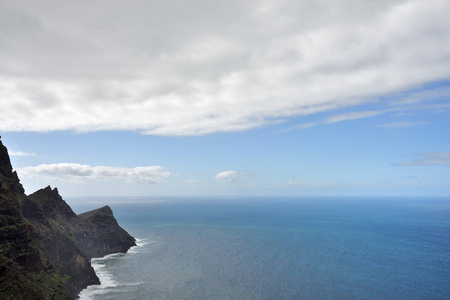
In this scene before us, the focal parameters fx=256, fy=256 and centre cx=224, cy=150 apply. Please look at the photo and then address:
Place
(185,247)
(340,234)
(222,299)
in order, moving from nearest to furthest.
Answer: (222,299)
(185,247)
(340,234)

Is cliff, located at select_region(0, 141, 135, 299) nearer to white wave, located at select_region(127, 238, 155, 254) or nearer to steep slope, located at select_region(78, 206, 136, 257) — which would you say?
steep slope, located at select_region(78, 206, 136, 257)

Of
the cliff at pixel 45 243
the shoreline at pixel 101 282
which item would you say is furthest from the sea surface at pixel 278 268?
the cliff at pixel 45 243

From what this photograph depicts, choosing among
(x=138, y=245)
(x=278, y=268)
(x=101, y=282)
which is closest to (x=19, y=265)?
(x=101, y=282)

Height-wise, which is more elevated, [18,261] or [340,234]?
[18,261]

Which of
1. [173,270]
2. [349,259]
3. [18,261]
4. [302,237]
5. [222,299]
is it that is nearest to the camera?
[18,261]

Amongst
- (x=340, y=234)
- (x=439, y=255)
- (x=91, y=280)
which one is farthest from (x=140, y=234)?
(x=439, y=255)

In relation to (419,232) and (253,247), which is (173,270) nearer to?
(253,247)

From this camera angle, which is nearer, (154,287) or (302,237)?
(154,287)
